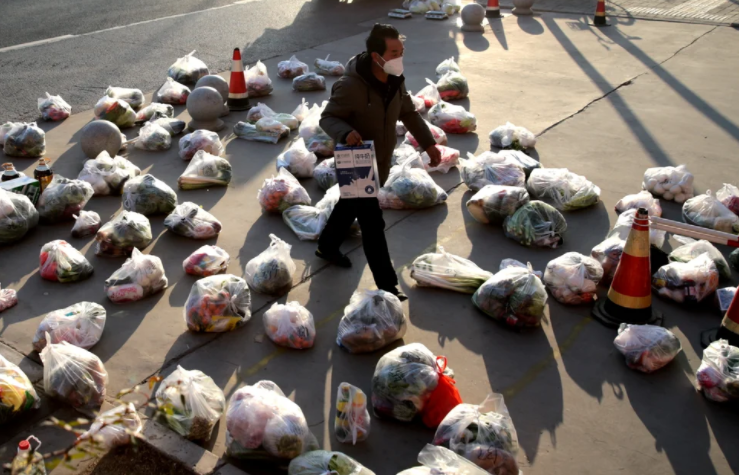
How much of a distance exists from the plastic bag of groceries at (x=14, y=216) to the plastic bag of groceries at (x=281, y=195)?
1987mm

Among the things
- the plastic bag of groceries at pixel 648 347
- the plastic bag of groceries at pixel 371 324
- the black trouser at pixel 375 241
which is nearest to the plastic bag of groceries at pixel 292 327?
the plastic bag of groceries at pixel 371 324

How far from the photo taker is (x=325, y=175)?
279 inches

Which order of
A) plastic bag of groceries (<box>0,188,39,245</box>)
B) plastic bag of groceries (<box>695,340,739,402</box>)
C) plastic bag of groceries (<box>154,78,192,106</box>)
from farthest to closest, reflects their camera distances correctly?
plastic bag of groceries (<box>154,78,192,106</box>)
plastic bag of groceries (<box>0,188,39,245</box>)
plastic bag of groceries (<box>695,340,739,402</box>)

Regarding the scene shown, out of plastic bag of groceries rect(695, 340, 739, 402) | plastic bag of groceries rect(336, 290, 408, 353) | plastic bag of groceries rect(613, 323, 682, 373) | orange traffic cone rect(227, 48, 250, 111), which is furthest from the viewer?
orange traffic cone rect(227, 48, 250, 111)

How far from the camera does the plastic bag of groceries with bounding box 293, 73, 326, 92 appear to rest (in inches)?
394

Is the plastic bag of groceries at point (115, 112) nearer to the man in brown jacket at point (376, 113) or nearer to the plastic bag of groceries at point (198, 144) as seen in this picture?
the plastic bag of groceries at point (198, 144)

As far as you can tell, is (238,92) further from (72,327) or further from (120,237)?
(72,327)

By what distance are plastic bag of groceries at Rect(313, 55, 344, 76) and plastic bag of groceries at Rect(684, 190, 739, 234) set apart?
610 cm

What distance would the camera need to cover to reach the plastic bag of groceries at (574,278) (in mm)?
5238

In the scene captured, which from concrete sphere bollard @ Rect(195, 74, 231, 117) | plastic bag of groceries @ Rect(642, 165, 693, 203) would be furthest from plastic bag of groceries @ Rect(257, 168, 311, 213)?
plastic bag of groceries @ Rect(642, 165, 693, 203)

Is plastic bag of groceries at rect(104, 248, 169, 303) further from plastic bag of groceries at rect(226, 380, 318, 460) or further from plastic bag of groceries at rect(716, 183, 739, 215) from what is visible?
plastic bag of groceries at rect(716, 183, 739, 215)

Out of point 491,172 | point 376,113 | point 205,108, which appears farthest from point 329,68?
point 376,113

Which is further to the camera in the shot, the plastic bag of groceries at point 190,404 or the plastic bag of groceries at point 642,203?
the plastic bag of groceries at point 642,203

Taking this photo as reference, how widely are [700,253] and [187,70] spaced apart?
7454 millimetres
